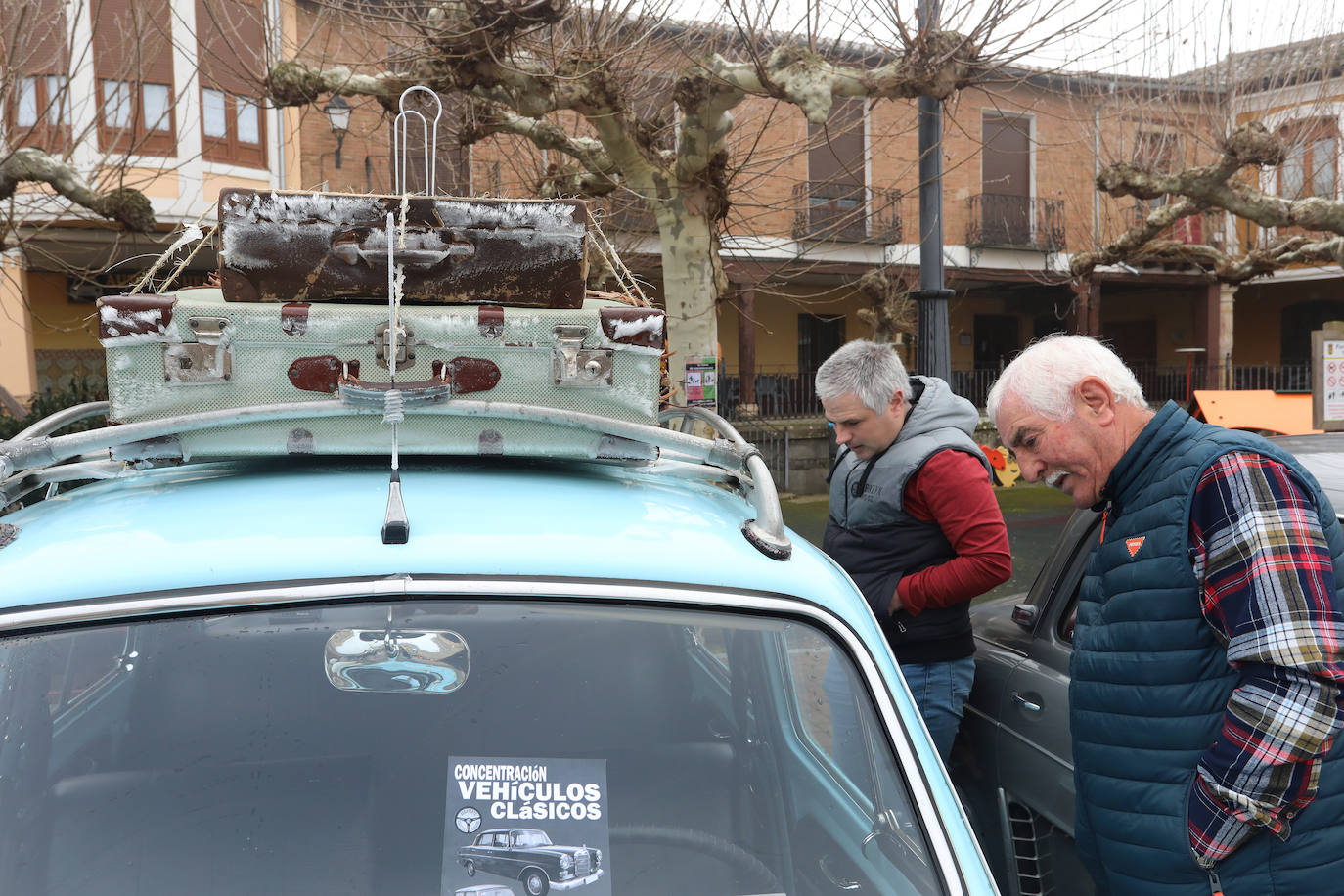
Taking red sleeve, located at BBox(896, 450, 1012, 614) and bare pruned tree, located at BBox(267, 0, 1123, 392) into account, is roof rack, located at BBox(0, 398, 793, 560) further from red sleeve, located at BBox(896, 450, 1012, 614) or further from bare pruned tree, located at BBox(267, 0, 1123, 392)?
bare pruned tree, located at BBox(267, 0, 1123, 392)

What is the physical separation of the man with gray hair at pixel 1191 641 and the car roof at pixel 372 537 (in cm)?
61

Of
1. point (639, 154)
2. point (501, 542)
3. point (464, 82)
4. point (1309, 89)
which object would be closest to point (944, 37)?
point (639, 154)

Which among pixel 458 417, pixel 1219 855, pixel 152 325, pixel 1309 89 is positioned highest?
pixel 1309 89

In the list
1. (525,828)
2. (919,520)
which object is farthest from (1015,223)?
(525,828)

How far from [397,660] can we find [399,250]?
3.44ft

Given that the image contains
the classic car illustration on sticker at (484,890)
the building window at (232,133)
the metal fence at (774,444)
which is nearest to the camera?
the classic car illustration on sticker at (484,890)

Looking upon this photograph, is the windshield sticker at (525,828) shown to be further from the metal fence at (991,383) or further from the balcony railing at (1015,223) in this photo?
the balcony railing at (1015,223)

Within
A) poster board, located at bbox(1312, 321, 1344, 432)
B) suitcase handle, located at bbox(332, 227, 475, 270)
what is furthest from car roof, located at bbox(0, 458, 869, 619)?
poster board, located at bbox(1312, 321, 1344, 432)

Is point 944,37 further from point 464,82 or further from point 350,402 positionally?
point 350,402

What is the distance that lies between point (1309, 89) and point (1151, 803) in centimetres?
1335

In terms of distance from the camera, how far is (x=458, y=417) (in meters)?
2.08

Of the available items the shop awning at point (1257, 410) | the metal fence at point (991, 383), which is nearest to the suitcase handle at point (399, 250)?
the shop awning at point (1257, 410)

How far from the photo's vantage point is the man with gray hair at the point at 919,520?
2.99m

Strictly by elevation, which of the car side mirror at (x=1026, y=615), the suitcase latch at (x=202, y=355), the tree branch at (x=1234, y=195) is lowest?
the car side mirror at (x=1026, y=615)
